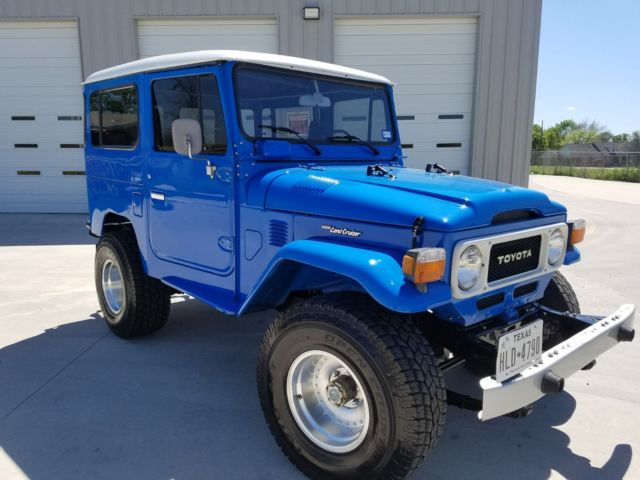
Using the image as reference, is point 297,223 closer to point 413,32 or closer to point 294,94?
point 294,94

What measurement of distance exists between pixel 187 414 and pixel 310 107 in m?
2.10

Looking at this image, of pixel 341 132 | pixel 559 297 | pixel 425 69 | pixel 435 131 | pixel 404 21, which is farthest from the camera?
pixel 435 131

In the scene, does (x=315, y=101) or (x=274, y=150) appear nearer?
(x=274, y=150)

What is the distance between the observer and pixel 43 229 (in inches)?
358

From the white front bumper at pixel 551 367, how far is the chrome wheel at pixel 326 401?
580mm

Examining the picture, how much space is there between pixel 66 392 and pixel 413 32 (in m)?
8.75

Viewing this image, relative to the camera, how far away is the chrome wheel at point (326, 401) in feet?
7.69

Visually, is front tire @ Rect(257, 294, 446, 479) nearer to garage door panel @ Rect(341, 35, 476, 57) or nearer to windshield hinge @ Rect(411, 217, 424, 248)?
windshield hinge @ Rect(411, 217, 424, 248)

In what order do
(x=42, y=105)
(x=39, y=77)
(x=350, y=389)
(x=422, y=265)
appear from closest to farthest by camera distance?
(x=422, y=265) → (x=350, y=389) → (x=39, y=77) → (x=42, y=105)

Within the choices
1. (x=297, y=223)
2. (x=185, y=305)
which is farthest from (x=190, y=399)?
(x=185, y=305)

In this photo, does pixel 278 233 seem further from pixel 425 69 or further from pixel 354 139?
pixel 425 69

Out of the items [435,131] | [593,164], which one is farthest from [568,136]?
[435,131]

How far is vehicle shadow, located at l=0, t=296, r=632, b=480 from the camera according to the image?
2500 mm

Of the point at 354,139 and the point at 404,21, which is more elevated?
the point at 404,21
